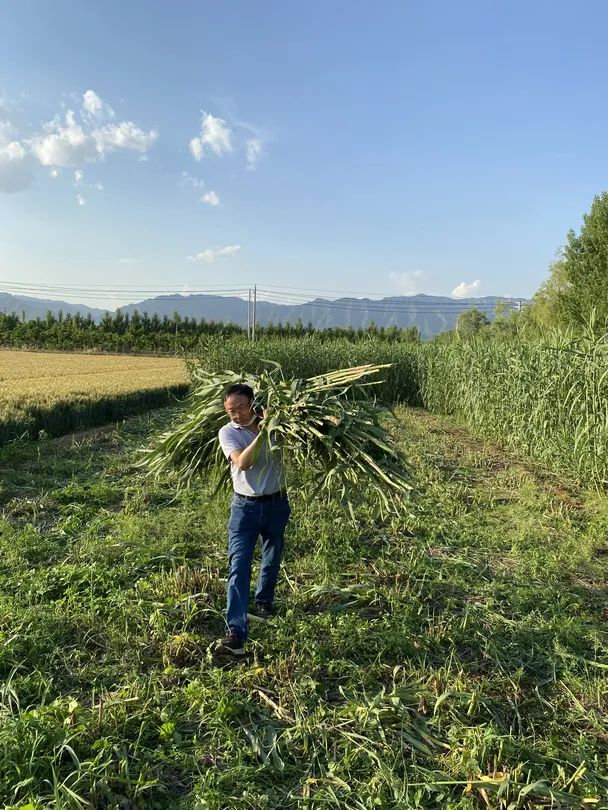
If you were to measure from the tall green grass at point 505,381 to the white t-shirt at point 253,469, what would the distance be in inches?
20.2

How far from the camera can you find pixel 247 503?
10.7 ft

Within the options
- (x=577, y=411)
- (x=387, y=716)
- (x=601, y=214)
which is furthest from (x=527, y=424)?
(x=601, y=214)

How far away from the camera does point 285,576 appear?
Result: 4.02 meters

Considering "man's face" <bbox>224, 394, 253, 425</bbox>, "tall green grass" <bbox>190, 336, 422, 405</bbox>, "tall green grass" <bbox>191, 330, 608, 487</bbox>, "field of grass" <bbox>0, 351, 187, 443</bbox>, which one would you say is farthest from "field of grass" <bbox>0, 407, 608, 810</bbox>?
"tall green grass" <bbox>190, 336, 422, 405</bbox>

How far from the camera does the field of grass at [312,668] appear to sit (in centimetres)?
212

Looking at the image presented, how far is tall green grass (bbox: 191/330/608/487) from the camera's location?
6730 mm

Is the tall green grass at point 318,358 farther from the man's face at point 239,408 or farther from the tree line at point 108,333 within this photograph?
the tree line at point 108,333

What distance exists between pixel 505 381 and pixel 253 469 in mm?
7602

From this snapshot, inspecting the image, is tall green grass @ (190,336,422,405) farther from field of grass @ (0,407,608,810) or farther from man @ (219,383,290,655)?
man @ (219,383,290,655)

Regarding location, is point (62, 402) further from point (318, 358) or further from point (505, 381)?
point (505, 381)

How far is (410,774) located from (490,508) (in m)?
4.21

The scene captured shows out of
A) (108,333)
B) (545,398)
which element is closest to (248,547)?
(545,398)

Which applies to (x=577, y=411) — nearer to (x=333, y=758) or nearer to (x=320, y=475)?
(x=320, y=475)

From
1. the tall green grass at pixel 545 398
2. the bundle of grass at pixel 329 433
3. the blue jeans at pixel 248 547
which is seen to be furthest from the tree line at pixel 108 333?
the blue jeans at pixel 248 547
